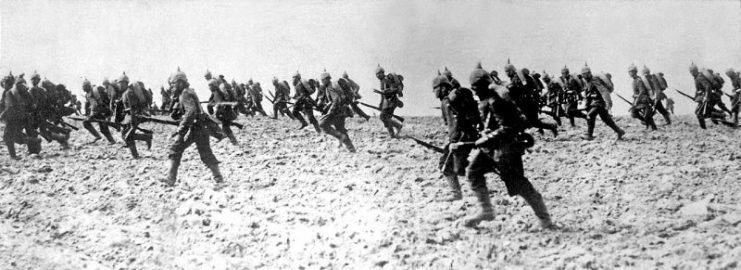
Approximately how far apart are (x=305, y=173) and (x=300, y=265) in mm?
3519

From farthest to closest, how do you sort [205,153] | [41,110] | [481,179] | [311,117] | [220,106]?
[311,117] → [220,106] → [41,110] → [205,153] → [481,179]

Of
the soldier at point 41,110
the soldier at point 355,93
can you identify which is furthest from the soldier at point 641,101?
the soldier at point 41,110

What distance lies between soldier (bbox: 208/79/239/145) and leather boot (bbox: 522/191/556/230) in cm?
787

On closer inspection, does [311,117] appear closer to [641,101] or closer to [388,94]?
[388,94]

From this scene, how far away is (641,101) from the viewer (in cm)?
1433

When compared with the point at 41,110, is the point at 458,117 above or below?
below

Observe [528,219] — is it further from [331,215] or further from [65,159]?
[65,159]

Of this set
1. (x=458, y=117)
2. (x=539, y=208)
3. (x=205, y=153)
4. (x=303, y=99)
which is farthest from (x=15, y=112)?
(x=539, y=208)

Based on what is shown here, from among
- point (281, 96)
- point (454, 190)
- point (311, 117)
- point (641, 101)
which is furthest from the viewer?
point (281, 96)

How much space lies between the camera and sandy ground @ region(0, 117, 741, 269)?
570 centimetres

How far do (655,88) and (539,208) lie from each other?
984 cm

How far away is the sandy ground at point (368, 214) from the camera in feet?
18.7

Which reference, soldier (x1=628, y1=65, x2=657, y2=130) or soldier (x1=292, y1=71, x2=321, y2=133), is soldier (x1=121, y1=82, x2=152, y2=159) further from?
soldier (x1=628, y1=65, x2=657, y2=130)

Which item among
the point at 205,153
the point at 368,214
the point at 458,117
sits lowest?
the point at 368,214
